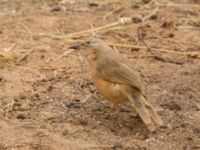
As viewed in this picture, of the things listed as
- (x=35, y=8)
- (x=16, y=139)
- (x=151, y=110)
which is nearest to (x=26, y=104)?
(x=16, y=139)

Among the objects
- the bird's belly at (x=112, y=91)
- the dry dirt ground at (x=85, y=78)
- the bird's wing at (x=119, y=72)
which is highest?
the bird's wing at (x=119, y=72)

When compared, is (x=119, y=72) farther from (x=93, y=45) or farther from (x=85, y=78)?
(x=85, y=78)

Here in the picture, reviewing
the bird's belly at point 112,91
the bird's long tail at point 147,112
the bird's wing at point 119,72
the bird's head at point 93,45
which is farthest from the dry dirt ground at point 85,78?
the bird's head at point 93,45

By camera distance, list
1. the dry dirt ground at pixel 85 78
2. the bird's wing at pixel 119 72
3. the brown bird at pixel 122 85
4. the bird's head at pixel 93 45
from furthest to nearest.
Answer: the bird's head at pixel 93 45 → the bird's wing at pixel 119 72 → the brown bird at pixel 122 85 → the dry dirt ground at pixel 85 78

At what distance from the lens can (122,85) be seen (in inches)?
255

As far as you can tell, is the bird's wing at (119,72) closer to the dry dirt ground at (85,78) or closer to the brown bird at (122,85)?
the brown bird at (122,85)

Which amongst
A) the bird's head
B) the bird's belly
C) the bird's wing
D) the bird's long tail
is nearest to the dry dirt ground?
the bird's long tail

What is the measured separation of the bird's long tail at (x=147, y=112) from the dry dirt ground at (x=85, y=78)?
3.6 inches

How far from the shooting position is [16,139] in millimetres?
6070

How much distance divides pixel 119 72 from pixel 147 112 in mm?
481

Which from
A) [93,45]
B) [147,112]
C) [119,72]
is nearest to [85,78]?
[93,45]

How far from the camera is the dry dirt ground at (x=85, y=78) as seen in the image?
6191 millimetres

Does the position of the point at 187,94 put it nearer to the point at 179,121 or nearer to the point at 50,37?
the point at 179,121

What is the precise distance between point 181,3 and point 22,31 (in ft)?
9.29
